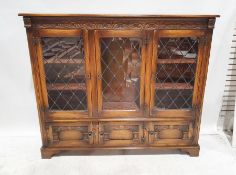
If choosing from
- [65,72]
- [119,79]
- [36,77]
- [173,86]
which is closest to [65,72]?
[65,72]

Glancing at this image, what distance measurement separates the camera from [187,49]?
2.04 m

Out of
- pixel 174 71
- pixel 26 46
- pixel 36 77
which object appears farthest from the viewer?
pixel 26 46

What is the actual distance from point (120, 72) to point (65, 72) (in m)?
0.48

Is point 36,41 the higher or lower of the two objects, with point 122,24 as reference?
lower

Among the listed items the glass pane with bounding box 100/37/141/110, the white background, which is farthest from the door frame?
the white background

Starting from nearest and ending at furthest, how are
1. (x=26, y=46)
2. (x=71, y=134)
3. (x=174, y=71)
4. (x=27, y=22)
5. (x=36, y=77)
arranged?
(x=27, y=22) < (x=36, y=77) < (x=174, y=71) < (x=71, y=134) < (x=26, y=46)

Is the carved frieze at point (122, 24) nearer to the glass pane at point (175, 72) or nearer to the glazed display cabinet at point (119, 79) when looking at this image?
the glazed display cabinet at point (119, 79)

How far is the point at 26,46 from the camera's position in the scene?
2.40 meters

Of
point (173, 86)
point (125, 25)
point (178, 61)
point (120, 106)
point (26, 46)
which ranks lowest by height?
point (120, 106)

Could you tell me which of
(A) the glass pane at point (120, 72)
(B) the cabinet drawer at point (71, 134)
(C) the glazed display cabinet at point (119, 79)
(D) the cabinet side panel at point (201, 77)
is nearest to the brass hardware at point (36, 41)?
(C) the glazed display cabinet at point (119, 79)

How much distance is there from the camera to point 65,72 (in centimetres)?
213

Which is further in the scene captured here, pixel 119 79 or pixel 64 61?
pixel 119 79

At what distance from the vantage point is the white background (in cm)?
231

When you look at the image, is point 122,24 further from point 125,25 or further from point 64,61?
point 64,61
